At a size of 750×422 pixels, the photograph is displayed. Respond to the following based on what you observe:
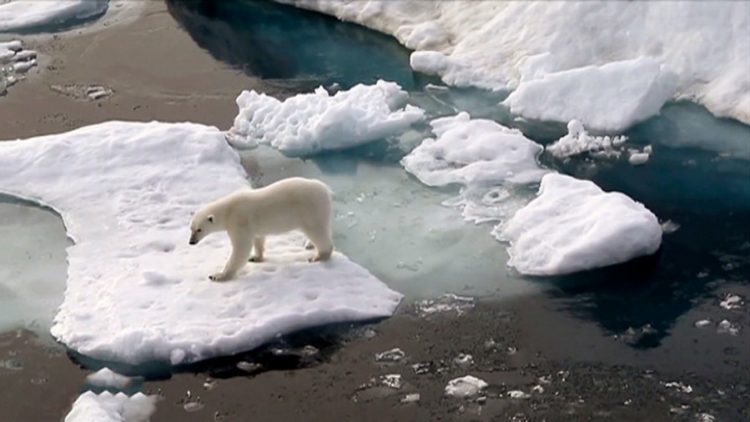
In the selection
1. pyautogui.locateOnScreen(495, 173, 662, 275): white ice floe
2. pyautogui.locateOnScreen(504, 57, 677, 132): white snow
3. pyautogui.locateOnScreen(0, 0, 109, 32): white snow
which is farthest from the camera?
pyautogui.locateOnScreen(0, 0, 109, 32): white snow

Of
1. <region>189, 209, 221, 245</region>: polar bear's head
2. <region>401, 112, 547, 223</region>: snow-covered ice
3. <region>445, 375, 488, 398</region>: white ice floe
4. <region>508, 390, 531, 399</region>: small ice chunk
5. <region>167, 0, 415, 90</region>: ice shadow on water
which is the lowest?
<region>167, 0, 415, 90</region>: ice shadow on water

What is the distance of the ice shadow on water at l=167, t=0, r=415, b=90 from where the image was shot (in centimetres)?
1129

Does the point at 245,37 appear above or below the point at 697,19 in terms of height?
below

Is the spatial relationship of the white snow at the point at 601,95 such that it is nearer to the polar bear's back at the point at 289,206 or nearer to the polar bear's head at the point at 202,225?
the polar bear's back at the point at 289,206

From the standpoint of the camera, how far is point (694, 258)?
781cm

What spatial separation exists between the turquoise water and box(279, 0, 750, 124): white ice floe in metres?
0.23

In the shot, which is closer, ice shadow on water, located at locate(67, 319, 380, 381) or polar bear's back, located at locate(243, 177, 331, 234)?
ice shadow on water, located at locate(67, 319, 380, 381)

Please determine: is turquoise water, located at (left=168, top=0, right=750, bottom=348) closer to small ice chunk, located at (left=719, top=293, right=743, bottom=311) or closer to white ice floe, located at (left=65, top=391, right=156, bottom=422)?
small ice chunk, located at (left=719, top=293, right=743, bottom=311)

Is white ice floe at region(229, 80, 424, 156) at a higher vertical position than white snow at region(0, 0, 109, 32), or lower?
higher

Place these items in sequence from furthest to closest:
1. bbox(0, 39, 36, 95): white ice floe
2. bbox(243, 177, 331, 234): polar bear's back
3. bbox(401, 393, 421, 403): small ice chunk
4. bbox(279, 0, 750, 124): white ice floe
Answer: bbox(0, 39, 36, 95): white ice floe → bbox(279, 0, 750, 124): white ice floe → bbox(243, 177, 331, 234): polar bear's back → bbox(401, 393, 421, 403): small ice chunk

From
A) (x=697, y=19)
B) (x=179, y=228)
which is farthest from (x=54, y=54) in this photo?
(x=697, y=19)

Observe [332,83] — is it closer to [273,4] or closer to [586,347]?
[273,4]

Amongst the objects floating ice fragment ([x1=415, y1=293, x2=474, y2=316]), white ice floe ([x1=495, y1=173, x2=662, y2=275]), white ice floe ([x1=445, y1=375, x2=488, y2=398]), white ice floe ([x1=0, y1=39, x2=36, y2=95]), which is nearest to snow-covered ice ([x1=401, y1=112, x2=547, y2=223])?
white ice floe ([x1=495, y1=173, x2=662, y2=275])

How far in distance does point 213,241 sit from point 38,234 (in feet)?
4.18
